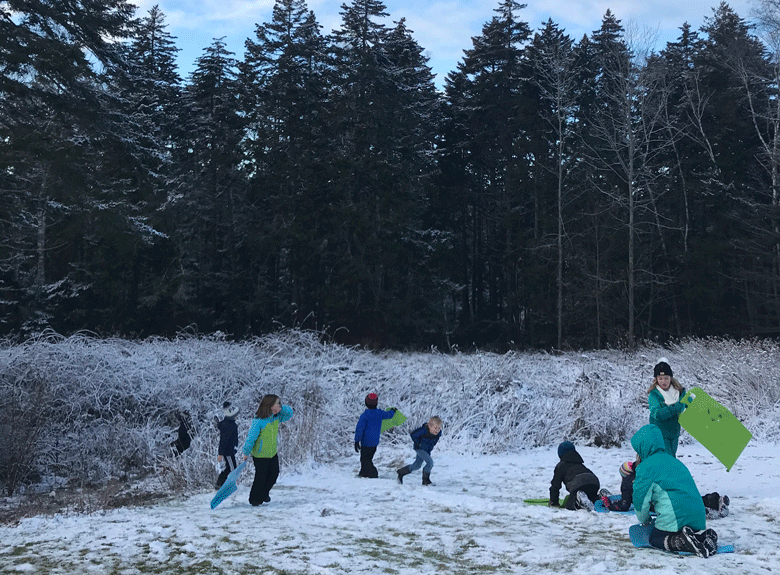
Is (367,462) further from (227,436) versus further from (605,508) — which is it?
(605,508)

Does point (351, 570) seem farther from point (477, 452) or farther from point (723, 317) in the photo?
point (723, 317)

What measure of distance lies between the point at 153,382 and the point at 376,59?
23708mm

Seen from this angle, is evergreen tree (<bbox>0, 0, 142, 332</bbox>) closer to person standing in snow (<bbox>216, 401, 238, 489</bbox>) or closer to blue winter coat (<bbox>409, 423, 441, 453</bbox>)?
person standing in snow (<bbox>216, 401, 238, 489</bbox>)

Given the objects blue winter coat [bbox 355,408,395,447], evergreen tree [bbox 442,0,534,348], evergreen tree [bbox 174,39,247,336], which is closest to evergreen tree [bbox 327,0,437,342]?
evergreen tree [bbox 442,0,534,348]

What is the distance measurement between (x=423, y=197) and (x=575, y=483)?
26.6 meters

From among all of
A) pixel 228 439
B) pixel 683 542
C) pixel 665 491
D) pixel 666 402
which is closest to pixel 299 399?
pixel 228 439

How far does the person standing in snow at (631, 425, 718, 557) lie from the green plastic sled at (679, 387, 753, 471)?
161 cm

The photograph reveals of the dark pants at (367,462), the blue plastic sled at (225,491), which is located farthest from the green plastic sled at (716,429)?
the blue plastic sled at (225,491)

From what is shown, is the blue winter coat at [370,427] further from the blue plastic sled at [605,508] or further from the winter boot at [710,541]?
the winter boot at [710,541]

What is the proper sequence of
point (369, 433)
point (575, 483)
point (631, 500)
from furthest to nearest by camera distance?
point (369, 433) → point (575, 483) → point (631, 500)

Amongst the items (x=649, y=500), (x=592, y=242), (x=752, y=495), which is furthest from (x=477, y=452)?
(x=592, y=242)

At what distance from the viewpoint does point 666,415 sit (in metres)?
6.96

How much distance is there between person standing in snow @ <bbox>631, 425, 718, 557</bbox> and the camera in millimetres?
5500

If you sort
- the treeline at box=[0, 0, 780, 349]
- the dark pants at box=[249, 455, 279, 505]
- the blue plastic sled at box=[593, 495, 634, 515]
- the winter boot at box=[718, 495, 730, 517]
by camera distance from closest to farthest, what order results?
1. the winter boot at box=[718, 495, 730, 517]
2. the blue plastic sled at box=[593, 495, 634, 515]
3. the dark pants at box=[249, 455, 279, 505]
4. the treeline at box=[0, 0, 780, 349]
